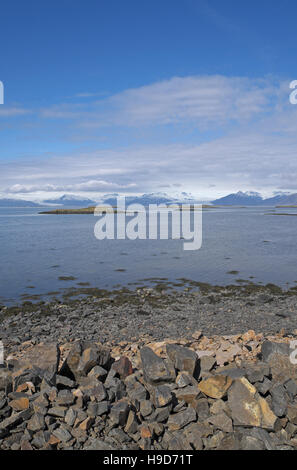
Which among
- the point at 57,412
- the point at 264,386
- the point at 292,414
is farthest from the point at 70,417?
the point at 292,414

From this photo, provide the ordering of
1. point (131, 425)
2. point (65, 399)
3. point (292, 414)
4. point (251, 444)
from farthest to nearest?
point (65, 399) < point (292, 414) < point (131, 425) < point (251, 444)

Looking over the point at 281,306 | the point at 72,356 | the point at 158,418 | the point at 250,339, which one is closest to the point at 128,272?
the point at 281,306

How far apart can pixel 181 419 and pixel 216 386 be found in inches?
46.4

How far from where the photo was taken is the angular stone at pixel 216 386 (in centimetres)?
768

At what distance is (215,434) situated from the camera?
6816 mm

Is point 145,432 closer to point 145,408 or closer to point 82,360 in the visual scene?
point 145,408

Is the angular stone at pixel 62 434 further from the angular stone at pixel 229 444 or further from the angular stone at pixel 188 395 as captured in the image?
the angular stone at pixel 229 444

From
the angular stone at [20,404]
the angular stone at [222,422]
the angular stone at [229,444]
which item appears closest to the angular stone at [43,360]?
the angular stone at [20,404]

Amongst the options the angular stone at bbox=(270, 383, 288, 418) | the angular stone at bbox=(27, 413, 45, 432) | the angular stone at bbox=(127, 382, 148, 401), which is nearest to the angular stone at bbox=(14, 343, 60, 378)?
the angular stone at bbox=(27, 413, 45, 432)

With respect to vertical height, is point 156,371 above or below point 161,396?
above

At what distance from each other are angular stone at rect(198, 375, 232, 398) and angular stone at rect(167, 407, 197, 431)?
2.34 ft

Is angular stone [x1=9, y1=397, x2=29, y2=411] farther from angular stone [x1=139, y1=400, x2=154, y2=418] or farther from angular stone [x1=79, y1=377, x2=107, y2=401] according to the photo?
angular stone [x1=139, y1=400, x2=154, y2=418]

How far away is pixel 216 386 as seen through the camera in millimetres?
7723

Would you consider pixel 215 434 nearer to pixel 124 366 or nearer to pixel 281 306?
pixel 124 366
